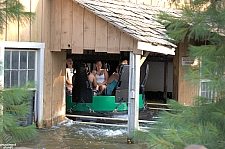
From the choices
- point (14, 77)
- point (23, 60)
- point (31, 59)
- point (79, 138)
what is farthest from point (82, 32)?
point (79, 138)

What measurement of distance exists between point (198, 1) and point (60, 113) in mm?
6394

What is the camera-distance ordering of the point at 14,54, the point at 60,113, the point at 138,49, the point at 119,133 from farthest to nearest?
the point at 60,113, the point at 119,133, the point at 14,54, the point at 138,49

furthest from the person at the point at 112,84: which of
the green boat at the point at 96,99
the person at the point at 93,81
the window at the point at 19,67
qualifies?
the window at the point at 19,67

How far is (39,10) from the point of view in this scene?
992cm

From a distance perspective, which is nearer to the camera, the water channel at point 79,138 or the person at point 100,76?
the water channel at point 79,138

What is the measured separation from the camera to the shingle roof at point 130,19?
29.5 ft

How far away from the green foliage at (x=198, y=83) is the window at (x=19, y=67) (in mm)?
4638

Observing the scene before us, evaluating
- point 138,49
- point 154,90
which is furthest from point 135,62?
point 154,90

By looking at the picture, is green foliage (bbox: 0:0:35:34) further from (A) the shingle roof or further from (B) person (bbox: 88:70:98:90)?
(B) person (bbox: 88:70:98:90)

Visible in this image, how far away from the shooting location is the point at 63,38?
10.0m

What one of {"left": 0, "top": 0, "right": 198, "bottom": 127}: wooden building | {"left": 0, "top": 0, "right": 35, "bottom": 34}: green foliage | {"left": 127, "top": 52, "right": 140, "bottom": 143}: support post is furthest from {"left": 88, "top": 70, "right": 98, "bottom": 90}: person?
{"left": 0, "top": 0, "right": 35, "bottom": 34}: green foliage

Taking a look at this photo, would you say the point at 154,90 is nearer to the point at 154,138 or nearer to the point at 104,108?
the point at 104,108

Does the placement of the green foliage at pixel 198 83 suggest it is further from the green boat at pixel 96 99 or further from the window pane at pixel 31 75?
the green boat at pixel 96 99

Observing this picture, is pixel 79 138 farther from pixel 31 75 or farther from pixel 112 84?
pixel 112 84
